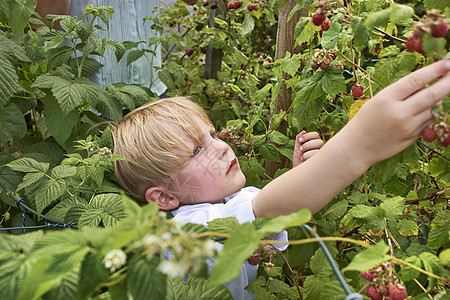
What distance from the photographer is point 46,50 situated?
147cm

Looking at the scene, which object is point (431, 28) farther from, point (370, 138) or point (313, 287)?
point (313, 287)

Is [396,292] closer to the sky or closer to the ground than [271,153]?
closer to the sky

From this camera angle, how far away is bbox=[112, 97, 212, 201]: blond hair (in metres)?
1.22

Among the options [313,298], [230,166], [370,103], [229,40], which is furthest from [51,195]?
[229,40]

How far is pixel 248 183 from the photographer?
1.56 metres

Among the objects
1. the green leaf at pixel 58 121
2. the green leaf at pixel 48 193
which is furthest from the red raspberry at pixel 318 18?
the green leaf at pixel 58 121

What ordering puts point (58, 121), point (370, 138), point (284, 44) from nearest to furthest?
1. point (370, 138)
2. point (58, 121)
3. point (284, 44)

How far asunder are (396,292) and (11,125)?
142cm

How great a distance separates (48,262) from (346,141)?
0.55m

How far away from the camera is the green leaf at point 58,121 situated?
4.75ft

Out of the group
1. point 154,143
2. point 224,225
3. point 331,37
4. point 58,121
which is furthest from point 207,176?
point 58,121

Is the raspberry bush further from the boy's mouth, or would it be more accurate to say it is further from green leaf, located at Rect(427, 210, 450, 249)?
the boy's mouth

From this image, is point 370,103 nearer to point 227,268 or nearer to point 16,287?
point 227,268

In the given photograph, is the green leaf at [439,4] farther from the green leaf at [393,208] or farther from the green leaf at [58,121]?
the green leaf at [58,121]
